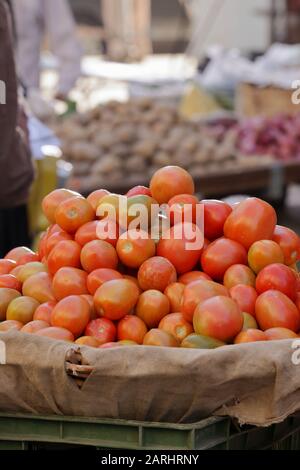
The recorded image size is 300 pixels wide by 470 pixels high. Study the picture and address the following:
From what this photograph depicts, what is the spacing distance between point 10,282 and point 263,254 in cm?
58

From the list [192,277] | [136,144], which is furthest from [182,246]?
[136,144]

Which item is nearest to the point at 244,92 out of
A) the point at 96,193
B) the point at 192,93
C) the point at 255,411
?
the point at 192,93

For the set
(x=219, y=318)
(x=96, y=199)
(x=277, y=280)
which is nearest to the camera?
(x=219, y=318)

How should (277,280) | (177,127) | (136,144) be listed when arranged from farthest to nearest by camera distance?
(177,127), (136,144), (277,280)

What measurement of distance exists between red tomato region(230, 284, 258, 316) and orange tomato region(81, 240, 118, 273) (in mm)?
282

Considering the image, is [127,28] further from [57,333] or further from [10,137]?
[57,333]

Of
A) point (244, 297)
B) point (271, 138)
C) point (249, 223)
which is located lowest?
point (271, 138)

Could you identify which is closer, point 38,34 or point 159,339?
point 159,339

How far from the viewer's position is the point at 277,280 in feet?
5.56

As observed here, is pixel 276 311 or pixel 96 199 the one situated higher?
pixel 96 199

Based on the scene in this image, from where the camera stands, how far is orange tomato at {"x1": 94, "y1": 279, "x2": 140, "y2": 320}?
1658 millimetres

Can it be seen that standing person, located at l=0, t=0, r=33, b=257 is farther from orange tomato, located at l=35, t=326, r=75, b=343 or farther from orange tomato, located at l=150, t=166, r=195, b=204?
orange tomato, located at l=35, t=326, r=75, b=343
